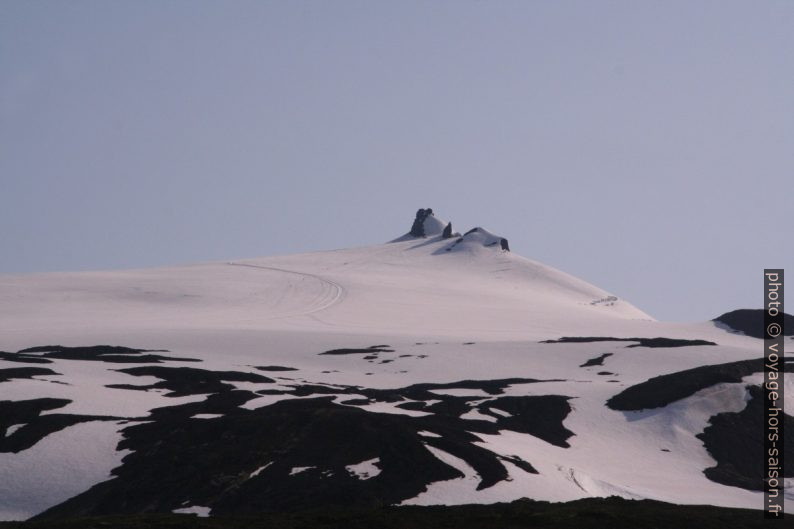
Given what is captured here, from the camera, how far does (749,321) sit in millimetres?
163250

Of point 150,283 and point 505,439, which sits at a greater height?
point 150,283

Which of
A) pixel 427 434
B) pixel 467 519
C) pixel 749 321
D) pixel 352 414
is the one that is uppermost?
pixel 749 321

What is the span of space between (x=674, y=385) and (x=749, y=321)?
245ft

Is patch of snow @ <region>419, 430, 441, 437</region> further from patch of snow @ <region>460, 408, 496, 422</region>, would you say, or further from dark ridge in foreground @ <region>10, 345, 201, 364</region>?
dark ridge in foreground @ <region>10, 345, 201, 364</region>

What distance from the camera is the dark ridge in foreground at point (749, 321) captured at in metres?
156

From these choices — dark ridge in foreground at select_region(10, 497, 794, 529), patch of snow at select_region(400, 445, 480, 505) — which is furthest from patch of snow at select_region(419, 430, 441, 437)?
dark ridge in foreground at select_region(10, 497, 794, 529)

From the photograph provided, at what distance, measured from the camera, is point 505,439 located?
7644cm

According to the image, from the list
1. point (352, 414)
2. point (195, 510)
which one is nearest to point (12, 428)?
point (195, 510)

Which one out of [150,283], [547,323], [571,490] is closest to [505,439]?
[571,490]

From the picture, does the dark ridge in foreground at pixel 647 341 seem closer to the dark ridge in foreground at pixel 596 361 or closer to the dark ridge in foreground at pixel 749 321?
the dark ridge in foreground at pixel 596 361

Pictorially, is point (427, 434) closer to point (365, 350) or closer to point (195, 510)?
point (195, 510)

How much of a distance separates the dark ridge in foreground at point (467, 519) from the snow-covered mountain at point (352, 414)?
27.4 ft

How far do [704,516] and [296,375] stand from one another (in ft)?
183

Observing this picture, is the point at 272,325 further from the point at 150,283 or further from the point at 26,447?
the point at 26,447
